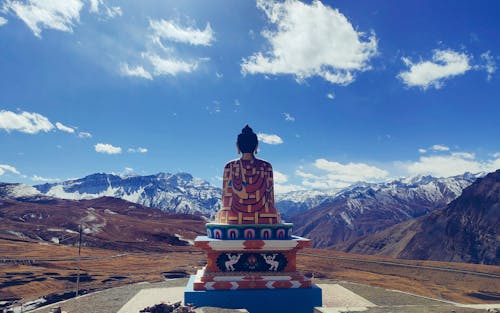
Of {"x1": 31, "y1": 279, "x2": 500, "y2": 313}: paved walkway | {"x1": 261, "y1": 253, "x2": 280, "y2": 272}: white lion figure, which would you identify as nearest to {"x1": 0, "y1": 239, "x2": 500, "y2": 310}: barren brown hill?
{"x1": 31, "y1": 279, "x2": 500, "y2": 313}: paved walkway

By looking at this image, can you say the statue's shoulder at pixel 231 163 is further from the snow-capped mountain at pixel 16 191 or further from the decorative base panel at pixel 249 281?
the snow-capped mountain at pixel 16 191

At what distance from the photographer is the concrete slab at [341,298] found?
2275cm

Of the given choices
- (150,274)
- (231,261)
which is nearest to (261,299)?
(231,261)

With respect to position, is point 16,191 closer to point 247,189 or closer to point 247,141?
point 247,141

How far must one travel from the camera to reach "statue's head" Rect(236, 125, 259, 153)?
24.3 metres

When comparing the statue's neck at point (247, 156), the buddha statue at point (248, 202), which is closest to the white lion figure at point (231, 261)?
the buddha statue at point (248, 202)

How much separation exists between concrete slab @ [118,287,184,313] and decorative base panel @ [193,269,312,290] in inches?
176

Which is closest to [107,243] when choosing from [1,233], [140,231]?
[140,231]

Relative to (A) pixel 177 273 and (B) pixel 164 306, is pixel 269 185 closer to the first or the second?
(B) pixel 164 306

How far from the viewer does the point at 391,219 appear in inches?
6949

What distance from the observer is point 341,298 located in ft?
81.2

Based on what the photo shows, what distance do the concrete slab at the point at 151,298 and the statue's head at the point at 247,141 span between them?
38.2 feet

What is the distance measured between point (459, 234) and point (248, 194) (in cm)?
8907

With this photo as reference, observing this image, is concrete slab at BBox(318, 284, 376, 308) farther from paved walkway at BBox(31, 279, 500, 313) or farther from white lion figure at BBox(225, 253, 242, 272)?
white lion figure at BBox(225, 253, 242, 272)
